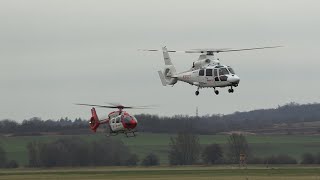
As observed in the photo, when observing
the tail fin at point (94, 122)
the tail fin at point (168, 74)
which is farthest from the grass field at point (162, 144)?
the tail fin at point (168, 74)

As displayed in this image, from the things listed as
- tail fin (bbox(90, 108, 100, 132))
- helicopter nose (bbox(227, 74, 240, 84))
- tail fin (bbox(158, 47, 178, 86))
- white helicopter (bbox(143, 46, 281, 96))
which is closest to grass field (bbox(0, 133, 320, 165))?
tail fin (bbox(90, 108, 100, 132))

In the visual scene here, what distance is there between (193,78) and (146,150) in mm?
72416

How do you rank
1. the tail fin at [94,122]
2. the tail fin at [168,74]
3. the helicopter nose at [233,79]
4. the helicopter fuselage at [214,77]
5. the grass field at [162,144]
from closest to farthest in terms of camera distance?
1. the helicopter nose at [233,79]
2. the helicopter fuselage at [214,77]
3. the tail fin at [168,74]
4. the tail fin at [94,122]
5. the grass field at [162,144]

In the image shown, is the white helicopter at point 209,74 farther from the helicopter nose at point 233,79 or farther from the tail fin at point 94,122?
the tail fin at point 94,122

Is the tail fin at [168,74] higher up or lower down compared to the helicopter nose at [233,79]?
higher up

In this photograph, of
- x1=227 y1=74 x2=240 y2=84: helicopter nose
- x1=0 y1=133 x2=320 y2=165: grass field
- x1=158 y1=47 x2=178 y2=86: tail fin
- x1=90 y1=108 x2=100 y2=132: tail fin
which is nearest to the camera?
x1=227 y1=74 x2=240 y2=84: helicopter nose

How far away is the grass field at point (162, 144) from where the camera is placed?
154m

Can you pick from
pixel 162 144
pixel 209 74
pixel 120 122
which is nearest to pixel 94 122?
pixel 120 122

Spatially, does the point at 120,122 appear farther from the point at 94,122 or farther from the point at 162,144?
the point at 162,144

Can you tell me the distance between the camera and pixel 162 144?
162 metres

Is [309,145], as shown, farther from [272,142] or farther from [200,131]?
[200,131]

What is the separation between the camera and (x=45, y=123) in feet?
552

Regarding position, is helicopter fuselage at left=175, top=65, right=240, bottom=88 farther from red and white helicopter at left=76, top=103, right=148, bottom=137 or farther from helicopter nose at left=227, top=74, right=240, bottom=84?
red and white helicopter at left=76, top=103, right=148, bottom=137

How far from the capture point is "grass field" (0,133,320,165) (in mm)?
154250
